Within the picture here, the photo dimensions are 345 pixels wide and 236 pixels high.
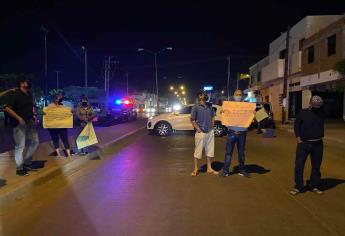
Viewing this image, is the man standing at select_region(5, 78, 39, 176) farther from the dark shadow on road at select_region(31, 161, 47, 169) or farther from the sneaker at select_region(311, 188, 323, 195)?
the sneaker at select_region(311, 188, 323, 195)

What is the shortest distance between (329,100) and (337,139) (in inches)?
835

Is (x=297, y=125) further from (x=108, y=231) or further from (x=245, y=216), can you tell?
(x=108, y=231)

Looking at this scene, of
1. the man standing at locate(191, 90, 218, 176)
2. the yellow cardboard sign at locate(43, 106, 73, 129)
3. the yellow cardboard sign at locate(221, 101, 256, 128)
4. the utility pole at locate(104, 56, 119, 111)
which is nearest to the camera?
the yellow cardboard sign at locate(221, 101, 256, 128)

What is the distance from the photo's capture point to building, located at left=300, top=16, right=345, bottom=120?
109 ft

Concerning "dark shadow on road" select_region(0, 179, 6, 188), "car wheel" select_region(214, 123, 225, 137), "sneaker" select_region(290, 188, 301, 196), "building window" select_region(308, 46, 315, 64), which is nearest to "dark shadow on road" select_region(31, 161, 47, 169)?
"dark shadow on road" select_region(0, 179, 6, 188)

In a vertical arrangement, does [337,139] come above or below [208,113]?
below

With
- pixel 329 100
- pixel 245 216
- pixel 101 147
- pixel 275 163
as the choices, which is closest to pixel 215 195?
pixel 245 216

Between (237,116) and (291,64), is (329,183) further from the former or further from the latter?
(291,64)

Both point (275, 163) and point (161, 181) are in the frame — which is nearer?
point (161, 181)

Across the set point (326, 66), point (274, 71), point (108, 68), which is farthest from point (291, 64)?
point (108, 68)

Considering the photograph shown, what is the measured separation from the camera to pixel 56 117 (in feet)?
40.3

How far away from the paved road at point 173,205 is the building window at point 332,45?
25009 mm

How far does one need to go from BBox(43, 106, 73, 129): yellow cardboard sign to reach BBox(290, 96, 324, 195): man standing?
21.0 feet

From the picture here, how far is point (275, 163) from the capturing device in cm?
1277
